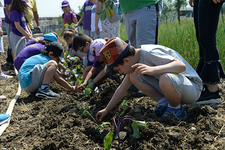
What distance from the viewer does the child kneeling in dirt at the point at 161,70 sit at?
1.51 meters

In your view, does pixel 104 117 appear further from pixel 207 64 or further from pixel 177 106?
pixel 207 64

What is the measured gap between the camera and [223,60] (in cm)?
269

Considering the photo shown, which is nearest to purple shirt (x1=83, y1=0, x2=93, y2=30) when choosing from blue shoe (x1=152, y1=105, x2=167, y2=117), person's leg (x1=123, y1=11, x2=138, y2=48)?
person's leg (x1=123, y1=11, x2=138, y2=48)

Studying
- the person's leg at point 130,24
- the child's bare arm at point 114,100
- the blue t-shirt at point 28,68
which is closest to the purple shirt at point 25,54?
the blue t-shirt at point 28,68

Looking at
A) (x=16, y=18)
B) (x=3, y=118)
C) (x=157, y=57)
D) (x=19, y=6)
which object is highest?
(x=19, y=6)

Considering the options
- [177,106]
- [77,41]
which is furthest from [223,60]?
[77,41]

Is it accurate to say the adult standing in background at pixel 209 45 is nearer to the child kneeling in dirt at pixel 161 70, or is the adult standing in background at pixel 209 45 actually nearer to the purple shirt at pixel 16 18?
the child kneeling in dirt at pixel 161 70

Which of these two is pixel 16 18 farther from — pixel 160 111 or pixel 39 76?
pixel 160 111

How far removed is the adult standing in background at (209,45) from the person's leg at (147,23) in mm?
481

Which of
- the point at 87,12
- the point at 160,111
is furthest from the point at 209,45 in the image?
the point at 87,12

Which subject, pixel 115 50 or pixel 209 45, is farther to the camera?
pixel 209 45

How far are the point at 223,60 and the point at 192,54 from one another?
0.43m

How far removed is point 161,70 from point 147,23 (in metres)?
1.01

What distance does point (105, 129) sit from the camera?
65.7 inches
